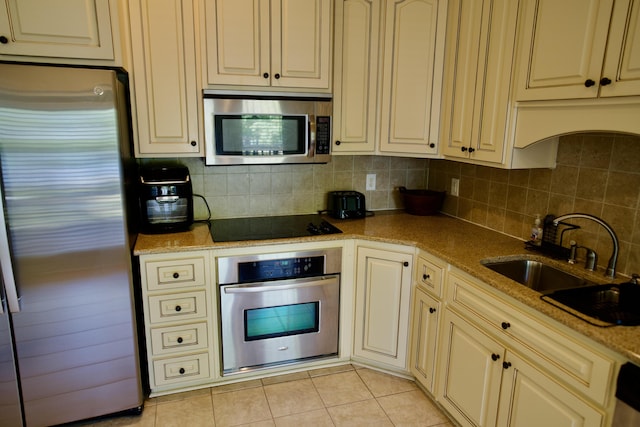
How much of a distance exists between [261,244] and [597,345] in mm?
1568

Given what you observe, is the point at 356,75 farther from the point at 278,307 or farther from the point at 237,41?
the point at 278,307

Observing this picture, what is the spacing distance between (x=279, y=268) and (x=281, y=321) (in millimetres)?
339

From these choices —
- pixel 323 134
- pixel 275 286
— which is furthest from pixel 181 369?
pixel 323 134

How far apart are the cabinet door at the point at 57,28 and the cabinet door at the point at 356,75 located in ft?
4.03

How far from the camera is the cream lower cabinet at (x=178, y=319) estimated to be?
86.4 inches

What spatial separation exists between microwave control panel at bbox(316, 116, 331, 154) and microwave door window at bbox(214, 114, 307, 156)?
3.2 inches

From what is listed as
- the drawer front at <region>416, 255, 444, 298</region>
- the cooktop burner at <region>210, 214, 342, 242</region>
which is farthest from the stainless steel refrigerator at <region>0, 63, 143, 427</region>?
the drawer front at <region>416, 255, 444, 298</region>

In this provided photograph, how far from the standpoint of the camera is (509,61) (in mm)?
1949

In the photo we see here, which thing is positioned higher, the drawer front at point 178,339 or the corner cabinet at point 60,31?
the corner cabinet at point 60,31

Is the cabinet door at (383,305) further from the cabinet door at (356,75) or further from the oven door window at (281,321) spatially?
the cabinet door at (356,75)

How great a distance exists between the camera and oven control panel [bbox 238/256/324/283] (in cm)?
232

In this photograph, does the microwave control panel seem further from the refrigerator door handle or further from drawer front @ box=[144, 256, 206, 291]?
the refrigerator door handle

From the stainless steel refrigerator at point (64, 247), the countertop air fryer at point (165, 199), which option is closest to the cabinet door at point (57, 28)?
the stainless steel refrigerator at point (64, 247)

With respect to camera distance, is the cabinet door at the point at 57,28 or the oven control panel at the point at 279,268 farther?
the oven control panel at the point at 279,268
